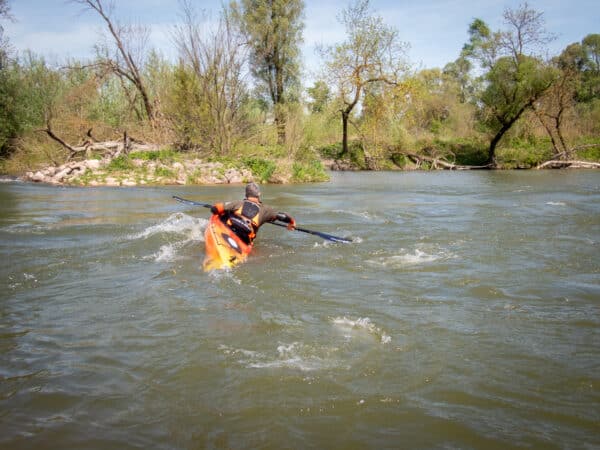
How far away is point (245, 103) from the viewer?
20297 mm

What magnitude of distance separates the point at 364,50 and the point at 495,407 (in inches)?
942

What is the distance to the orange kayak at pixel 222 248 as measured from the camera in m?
6.17

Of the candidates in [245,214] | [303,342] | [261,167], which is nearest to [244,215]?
[245,214]

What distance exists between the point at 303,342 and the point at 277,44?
25378 millimetres

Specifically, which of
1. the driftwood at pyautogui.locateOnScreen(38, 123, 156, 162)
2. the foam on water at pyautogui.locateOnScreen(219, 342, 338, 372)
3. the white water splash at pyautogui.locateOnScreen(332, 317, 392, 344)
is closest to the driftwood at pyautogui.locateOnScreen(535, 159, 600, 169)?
the driftwood at pyautogui.locateOnScreen(38, 123, 156, 162)

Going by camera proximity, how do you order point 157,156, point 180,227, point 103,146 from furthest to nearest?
point 103,146 → point 157,156 → point 180,227

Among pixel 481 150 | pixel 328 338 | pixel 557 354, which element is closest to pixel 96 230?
pixel 328 338

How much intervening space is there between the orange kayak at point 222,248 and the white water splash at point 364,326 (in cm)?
228

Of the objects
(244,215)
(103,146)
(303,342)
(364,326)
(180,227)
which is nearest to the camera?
(303,342)

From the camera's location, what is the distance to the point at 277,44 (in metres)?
26.7

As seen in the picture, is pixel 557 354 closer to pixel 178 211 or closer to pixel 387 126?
pixel 178 211

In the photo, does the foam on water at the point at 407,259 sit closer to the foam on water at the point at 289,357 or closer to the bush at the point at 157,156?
the foam on water at the point at 289,357

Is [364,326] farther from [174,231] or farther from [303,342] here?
[174,231]

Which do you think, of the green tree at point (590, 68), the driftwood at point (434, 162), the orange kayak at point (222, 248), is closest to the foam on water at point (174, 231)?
the orange kayak at point (222, 248)
